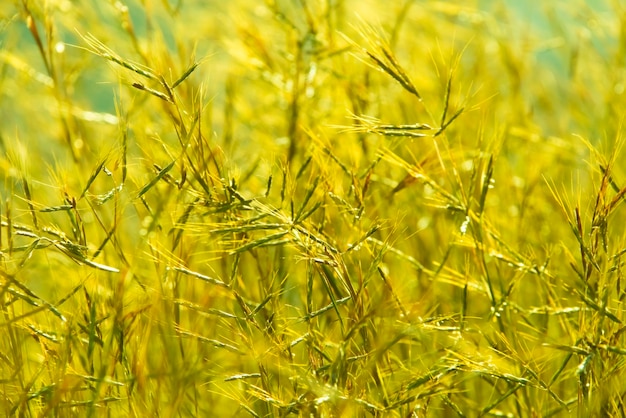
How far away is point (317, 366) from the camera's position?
2.01 ft

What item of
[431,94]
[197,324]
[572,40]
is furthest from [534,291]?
[197,324]

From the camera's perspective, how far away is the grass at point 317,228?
581mm

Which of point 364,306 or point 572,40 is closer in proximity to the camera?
point 364,306

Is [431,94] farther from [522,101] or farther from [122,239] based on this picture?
[122,239]

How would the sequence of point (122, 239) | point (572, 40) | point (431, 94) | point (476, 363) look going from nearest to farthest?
point (476, 363), point (122, 239), point (431, 94), point (572, 40)

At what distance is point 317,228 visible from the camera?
2.07 ft

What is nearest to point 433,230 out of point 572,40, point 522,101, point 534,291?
point 534,291

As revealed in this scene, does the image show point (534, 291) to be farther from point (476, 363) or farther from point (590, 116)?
point (476, 363)

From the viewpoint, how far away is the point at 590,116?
1151 mm

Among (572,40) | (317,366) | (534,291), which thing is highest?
(572,40)

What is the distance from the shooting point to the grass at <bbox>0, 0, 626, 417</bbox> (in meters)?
0.58

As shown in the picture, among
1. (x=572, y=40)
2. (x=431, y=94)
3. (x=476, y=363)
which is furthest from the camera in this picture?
(x=572, y=40)

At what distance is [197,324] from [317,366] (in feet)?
0.28

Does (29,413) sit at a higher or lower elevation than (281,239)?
lower
